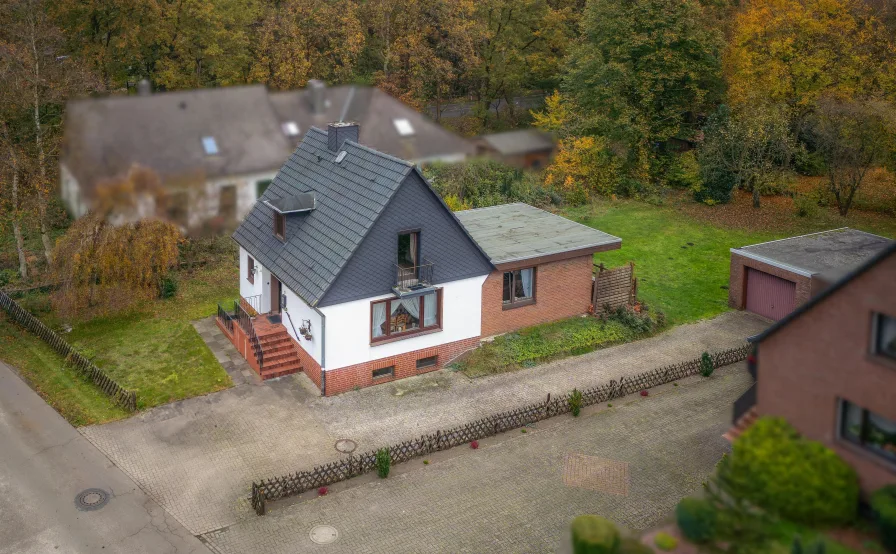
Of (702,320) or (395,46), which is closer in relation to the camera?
(702,320)

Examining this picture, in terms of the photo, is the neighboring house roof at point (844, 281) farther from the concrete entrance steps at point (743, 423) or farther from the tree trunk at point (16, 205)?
the tree trunk at point (16, 205)

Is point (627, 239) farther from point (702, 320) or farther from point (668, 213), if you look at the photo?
point (702, 320)

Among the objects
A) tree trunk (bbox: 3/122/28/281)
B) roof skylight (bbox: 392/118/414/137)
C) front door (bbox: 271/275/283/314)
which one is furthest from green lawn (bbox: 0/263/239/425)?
roof skylight (bbox: 392/118/414/137)

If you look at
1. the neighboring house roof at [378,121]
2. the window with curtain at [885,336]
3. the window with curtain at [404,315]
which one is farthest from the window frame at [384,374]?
the window with curtain at [885,336]

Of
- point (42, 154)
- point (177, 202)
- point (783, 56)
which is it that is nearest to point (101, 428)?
point (177, 202)

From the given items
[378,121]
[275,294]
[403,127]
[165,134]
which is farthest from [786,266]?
[165,134]

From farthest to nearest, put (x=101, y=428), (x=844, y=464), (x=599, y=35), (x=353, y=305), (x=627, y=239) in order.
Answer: (x=599, y=35)
(x=627, y=239)
(x=353, y=305)
(x=101, y=428)
(x=844, y=464)

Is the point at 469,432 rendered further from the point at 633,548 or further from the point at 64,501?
the point at 64,501
